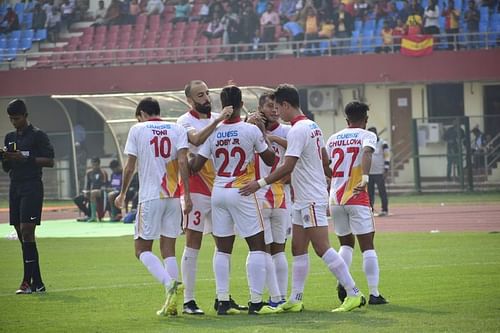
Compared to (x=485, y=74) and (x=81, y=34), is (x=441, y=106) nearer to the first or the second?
(x=485, y=74)

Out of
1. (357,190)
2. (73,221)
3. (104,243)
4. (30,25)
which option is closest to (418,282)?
(357,190)

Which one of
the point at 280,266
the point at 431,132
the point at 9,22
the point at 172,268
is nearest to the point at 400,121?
the point at 431,132

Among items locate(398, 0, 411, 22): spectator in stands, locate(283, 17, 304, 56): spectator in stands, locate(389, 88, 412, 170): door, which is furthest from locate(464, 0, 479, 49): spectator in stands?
locate(283, 17, 304, 56): spectator in stands

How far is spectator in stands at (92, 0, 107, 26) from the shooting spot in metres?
45.4

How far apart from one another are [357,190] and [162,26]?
3308 cm

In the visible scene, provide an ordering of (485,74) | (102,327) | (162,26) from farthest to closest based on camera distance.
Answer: (162,26) → (485,74) → (102,327)

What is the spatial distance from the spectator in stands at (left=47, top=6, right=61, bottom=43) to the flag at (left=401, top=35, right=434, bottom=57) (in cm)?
1549

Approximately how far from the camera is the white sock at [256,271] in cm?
1104

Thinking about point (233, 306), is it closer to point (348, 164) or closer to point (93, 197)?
point (348, 164)

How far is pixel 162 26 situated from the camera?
1735 inches

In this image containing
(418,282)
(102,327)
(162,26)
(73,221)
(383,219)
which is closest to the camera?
(102,327)

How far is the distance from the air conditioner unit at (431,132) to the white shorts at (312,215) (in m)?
26.3

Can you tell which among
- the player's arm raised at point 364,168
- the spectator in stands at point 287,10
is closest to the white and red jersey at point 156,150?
the player's arm raised at point 364,168

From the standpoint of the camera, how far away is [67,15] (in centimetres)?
4550
